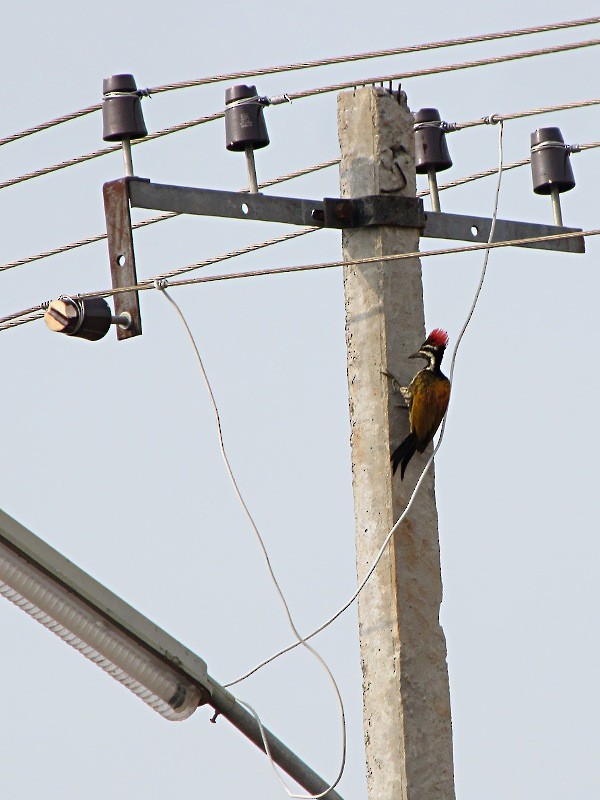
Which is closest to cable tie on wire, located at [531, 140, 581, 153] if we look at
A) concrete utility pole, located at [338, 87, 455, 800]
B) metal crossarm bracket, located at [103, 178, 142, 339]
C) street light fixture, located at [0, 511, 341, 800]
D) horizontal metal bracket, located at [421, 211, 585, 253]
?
horizontal metal bracket, located at [421, 211, 585, 253]

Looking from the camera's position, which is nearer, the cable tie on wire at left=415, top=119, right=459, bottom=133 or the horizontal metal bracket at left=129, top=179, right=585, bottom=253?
the horizontal metal bracket at left=129, top=179, right=585, bottom=253

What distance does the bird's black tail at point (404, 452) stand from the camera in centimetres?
637

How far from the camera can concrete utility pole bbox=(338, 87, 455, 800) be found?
6.21m

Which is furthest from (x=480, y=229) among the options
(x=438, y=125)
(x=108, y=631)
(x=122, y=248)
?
(x=108, y=631)

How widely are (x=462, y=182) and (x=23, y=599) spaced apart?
4.21 m

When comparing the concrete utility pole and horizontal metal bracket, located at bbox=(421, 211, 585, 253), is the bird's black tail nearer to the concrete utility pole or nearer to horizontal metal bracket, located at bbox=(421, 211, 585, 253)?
the concrete utility pole

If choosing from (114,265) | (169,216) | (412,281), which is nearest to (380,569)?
(412,281)

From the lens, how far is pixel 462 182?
839cm

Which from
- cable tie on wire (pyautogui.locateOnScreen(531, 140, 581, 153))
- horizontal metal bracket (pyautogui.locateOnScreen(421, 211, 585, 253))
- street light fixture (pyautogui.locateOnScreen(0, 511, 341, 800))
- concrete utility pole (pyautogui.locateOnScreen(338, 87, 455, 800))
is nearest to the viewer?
street light fixture (pyautogui.locateOnScreen(0, 511, 341, 800))

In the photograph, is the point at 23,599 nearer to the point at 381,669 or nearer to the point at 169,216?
the point at 381,669

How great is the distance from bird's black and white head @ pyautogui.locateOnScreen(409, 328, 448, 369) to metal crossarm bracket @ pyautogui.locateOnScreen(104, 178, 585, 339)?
1.51ft

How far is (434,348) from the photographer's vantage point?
662 cm

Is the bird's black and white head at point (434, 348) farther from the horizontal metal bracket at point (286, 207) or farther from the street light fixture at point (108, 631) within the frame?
the street light fixture at point (108, 631)

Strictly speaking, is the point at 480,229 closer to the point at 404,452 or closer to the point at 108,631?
the point at 404,452
